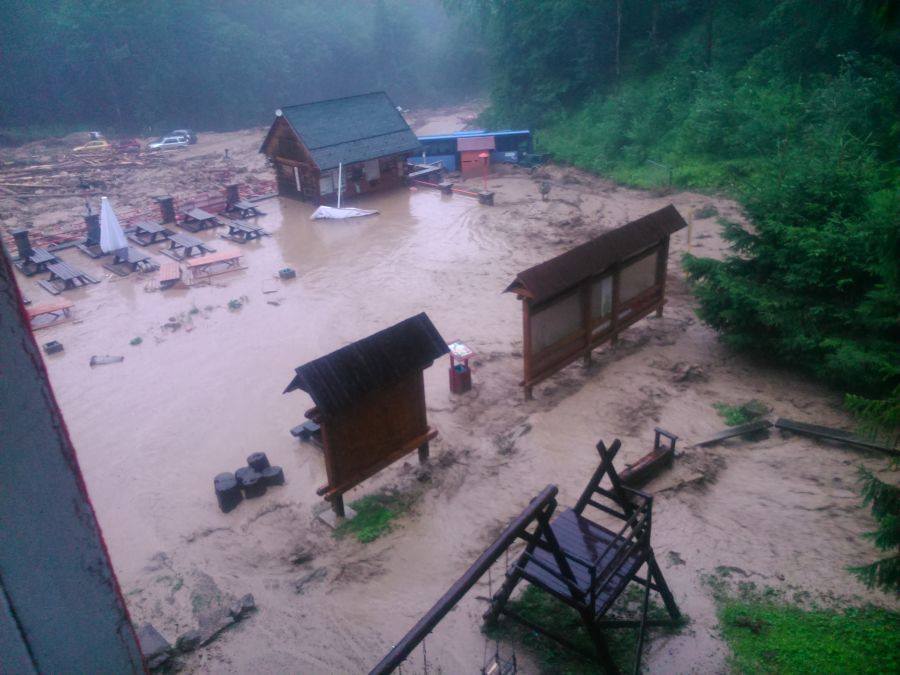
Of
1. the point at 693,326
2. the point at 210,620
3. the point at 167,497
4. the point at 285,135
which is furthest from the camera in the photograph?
the point at 285,135

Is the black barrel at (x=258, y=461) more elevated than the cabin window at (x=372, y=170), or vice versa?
the cabin window at (x=372, y=170)

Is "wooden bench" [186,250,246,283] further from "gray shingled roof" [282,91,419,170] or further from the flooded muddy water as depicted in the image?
"gray shingled roof" [282,91,419,170]

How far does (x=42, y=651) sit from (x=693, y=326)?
50.1 ft

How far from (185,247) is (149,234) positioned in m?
2.89

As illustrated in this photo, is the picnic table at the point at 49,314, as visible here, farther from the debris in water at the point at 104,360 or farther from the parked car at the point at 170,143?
the parked car at the point at 170,143

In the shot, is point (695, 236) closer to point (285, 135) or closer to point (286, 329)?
point (286, 329)

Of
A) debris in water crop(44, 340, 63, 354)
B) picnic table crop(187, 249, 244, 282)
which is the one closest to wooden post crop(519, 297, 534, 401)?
debris in water crop(44, 340, 63, 354)

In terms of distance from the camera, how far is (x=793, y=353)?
11938mm

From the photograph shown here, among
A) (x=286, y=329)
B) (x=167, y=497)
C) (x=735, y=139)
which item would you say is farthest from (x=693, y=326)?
(x=735, y=139)

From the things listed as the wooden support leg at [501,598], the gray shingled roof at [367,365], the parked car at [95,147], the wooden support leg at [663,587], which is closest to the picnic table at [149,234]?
the gray shingled roof at [367,365]

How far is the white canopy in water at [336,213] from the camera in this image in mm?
26625

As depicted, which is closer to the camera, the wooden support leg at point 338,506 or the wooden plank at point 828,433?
the wooden support leg at point 338,506

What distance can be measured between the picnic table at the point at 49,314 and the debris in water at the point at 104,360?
3389mm

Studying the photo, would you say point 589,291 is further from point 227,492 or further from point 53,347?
point 53,347
